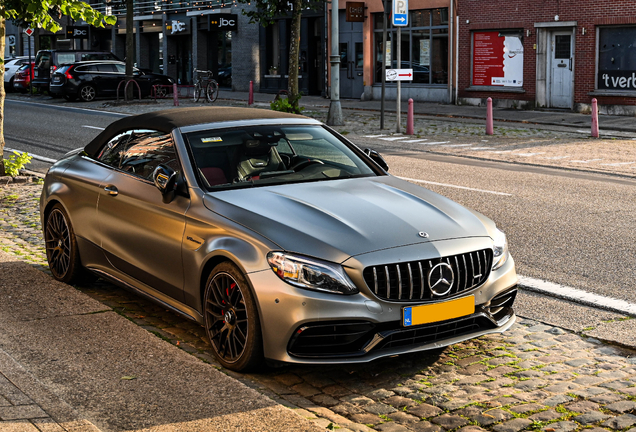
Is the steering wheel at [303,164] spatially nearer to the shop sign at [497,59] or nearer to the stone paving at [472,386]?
the stone paving at [472,386]

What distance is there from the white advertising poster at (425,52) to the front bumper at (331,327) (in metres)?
28.0

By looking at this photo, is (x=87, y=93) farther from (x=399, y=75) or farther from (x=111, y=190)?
(x=111, y=190)

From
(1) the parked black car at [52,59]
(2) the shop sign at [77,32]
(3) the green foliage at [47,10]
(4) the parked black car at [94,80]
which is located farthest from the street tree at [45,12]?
(2) the shop sign at [77,32]

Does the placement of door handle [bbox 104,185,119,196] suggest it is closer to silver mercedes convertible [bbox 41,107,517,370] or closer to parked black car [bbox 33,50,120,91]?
silver mercedes convertible [bbox 41,107,517,370]

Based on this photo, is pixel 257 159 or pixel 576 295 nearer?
pixel 257 159

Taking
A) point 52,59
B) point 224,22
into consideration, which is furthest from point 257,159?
point 224,22

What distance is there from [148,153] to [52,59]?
3358cm

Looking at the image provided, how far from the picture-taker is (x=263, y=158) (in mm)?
6051

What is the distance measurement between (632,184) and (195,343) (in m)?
9.16

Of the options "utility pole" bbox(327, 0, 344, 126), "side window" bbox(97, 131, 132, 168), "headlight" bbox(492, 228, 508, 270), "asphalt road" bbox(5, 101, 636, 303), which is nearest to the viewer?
"headlight" bbox(492, 228, 508, 270)

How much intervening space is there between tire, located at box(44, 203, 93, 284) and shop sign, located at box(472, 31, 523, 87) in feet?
77.4

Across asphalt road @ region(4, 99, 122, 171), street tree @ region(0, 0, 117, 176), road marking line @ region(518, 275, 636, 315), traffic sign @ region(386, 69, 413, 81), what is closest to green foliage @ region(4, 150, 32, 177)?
street tree @ region(0, 0, 117, 176)

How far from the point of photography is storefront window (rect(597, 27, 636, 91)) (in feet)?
84.2

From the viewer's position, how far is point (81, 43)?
193 ft
